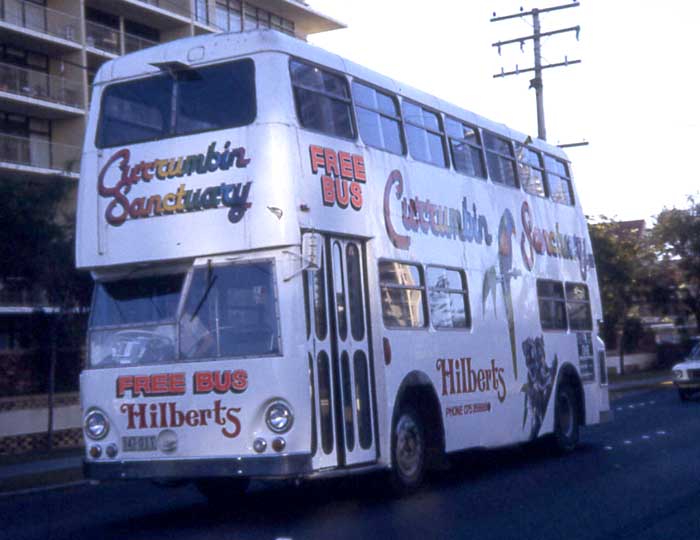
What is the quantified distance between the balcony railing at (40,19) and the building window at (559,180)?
24975 millimetres

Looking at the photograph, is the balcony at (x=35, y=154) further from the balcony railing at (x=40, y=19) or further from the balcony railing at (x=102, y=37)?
the balcony railing at (x=102, y=37)

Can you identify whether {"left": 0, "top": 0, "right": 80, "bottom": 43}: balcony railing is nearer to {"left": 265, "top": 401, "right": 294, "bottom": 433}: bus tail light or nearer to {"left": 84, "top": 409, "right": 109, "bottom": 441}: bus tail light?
{"left": 84, "top": 409, "right": 109, "bottom": 441}: bus tail light

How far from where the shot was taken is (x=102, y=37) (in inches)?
1681

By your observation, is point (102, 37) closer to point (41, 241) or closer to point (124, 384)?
point (41, 241)

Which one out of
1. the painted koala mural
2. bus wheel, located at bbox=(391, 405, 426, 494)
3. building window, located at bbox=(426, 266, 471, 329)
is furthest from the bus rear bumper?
the painted koala mural

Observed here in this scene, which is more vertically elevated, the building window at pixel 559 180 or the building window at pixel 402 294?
the building window at pixel 559 180

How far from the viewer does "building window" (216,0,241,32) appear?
48.3 m

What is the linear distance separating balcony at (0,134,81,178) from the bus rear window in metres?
26.0

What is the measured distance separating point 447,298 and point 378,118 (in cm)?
256

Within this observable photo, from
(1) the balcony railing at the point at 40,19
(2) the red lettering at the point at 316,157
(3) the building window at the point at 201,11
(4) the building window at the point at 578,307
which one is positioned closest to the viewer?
(2) the red lettering at the point at 316,157

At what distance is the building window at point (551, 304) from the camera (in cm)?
1788

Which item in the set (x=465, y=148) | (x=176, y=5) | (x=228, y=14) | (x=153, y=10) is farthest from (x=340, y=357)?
(x=228, y=14)

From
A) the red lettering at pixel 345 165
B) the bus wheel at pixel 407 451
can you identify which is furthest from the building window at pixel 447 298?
the red lettering at pixel 345 165

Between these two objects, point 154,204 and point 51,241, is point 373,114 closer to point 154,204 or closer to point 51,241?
point 154,204
